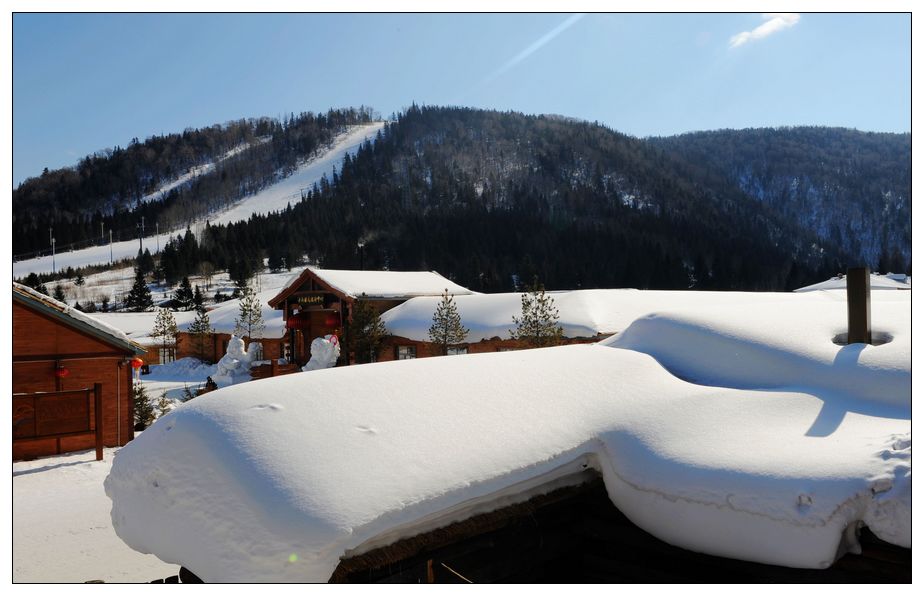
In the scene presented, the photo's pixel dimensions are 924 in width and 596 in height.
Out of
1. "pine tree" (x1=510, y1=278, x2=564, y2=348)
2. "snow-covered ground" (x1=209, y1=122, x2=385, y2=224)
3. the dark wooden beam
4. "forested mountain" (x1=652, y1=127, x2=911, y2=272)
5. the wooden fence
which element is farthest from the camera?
"snow-covered ground" (x1=209, y1=122, x2=385, y2=224)

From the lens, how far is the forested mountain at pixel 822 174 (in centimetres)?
10338

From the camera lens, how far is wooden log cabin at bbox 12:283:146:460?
10.7m

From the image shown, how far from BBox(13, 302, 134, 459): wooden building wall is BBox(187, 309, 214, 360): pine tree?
81.0 feet

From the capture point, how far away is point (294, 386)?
4445 millimetres

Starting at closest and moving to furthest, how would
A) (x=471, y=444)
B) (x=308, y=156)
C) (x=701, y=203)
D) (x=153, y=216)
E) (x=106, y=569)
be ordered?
(x=471, y=444) → (x=106, y=569) → (x=153, y=216) → (x=701, y=203) → (x=308, y=156)

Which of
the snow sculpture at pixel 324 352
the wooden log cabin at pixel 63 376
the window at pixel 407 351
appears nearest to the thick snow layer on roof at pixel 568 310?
the window at pixel 407 351

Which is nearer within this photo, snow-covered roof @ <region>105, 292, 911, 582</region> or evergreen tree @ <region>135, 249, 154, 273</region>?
snow-covered roof @ <region>105, 292, 911, 582</region>

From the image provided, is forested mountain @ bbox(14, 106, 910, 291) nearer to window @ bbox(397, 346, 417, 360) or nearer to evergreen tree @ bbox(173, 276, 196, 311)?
evergreen tree @ bbox(173, 276, 196, 311)

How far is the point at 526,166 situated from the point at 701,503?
131 meters

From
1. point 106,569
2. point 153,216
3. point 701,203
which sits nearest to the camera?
point 106,569

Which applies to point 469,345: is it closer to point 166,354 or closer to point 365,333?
point 365,333

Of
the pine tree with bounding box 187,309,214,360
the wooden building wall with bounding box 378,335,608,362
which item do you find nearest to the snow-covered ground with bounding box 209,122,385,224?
the pine tree with bounding box 187,309,214,360

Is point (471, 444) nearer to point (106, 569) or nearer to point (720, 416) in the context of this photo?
point (720, 416)

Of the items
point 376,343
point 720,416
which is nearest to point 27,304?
point 720,416
